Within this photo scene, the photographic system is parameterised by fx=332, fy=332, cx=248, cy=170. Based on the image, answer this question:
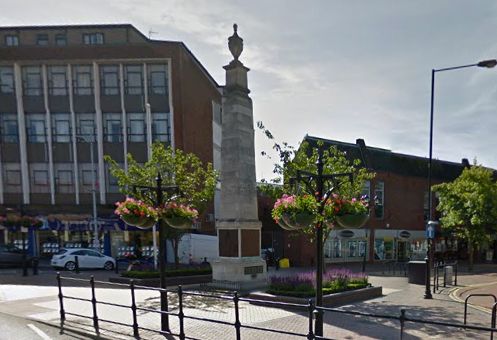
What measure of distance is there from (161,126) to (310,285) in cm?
2006

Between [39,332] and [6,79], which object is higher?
[6,79]

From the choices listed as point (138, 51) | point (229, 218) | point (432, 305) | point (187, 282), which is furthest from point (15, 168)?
point (432, 305)

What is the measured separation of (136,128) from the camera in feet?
88.8

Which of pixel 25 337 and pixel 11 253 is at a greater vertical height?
pixel 25 337

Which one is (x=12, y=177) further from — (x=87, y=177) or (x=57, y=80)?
(x=57, y=80)

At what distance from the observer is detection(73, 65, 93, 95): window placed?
27156mm

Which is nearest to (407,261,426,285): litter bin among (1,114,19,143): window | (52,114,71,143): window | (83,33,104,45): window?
(52,114,71,143): window

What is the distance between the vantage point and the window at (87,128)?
2705 cm

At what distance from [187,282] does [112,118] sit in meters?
17.4

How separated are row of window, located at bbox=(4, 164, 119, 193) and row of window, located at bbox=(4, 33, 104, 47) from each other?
1075 centimetres

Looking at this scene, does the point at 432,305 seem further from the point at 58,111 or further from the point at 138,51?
the point at 58,111

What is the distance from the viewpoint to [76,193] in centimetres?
2694

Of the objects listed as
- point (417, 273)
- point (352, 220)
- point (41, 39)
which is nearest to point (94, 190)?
point (41, 39)

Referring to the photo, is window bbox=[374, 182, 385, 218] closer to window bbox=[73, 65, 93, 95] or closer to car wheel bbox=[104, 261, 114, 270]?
car wheel bbox=[104, 261, 114, 270]
